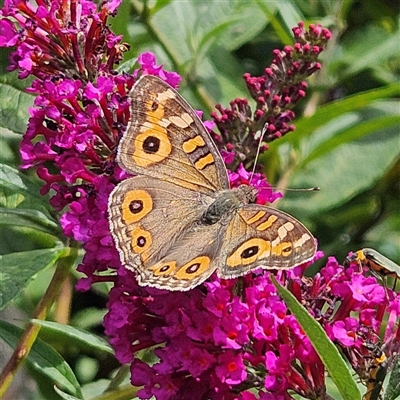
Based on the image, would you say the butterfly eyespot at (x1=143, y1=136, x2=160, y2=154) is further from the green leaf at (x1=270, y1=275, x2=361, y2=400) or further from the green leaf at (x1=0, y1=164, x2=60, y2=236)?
the green leaf at (x1=270, y1=275, x2=361, y2=400)

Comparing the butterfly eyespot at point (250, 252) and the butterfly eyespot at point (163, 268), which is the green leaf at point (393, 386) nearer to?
the butterfly eyespot at point (250, 252)

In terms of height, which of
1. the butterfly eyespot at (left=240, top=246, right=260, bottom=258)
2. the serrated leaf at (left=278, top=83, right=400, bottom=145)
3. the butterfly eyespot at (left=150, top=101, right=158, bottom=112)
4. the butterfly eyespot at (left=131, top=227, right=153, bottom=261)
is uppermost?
the butterfly eyespot at (left=150, top=101, right=158, bottom=112)

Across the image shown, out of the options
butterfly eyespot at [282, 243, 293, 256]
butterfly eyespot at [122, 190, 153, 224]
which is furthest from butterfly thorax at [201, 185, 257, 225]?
butterfly eyespot at [282, 243, 293, 256]

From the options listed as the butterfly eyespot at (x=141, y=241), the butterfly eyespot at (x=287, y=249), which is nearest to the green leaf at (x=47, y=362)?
the butterfly eyespot at (x=141, y=241)

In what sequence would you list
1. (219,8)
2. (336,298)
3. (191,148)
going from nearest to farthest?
(336,298), (191,148), (219,8)

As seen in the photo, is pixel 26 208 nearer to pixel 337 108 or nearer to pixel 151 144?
pixel 151 144

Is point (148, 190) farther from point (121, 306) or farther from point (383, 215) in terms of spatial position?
point (383, 215)

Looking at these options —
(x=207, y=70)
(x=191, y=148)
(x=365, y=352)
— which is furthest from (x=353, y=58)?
(x=365, y=352)
